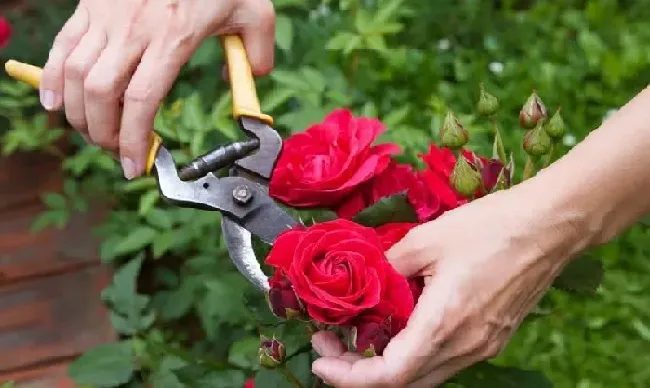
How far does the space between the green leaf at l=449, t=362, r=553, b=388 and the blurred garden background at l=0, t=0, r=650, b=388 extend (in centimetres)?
8

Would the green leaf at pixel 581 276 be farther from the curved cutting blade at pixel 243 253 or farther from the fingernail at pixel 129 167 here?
the fingernail at pixel 129 167

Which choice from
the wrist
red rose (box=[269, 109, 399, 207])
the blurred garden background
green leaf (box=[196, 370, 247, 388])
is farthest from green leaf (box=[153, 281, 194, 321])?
the wrist

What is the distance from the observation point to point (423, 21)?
5.69ft

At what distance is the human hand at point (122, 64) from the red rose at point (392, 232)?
244mm

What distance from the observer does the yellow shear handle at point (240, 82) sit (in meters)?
0.77

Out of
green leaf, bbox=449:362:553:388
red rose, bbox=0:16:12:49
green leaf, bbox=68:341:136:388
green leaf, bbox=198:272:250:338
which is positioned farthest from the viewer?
red rose, bbox=0:16:12:49

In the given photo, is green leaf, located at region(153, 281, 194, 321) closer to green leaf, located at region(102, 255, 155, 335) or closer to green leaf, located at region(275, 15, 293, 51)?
green leaf, located at region(102, 255, 155, 335)

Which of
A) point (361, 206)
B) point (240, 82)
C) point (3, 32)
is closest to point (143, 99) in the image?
point (240, 82)

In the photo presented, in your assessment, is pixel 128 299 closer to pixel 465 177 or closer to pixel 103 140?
pixel 103 140

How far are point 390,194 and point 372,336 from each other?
5.6 inches

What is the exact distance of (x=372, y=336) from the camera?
0.58 metres

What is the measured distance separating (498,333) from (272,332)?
0.22m

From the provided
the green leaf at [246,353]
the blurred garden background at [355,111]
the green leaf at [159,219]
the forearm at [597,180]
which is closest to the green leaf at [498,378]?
the blurred garden background at [355,111]

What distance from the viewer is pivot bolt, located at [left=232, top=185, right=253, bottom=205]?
0.72 m
